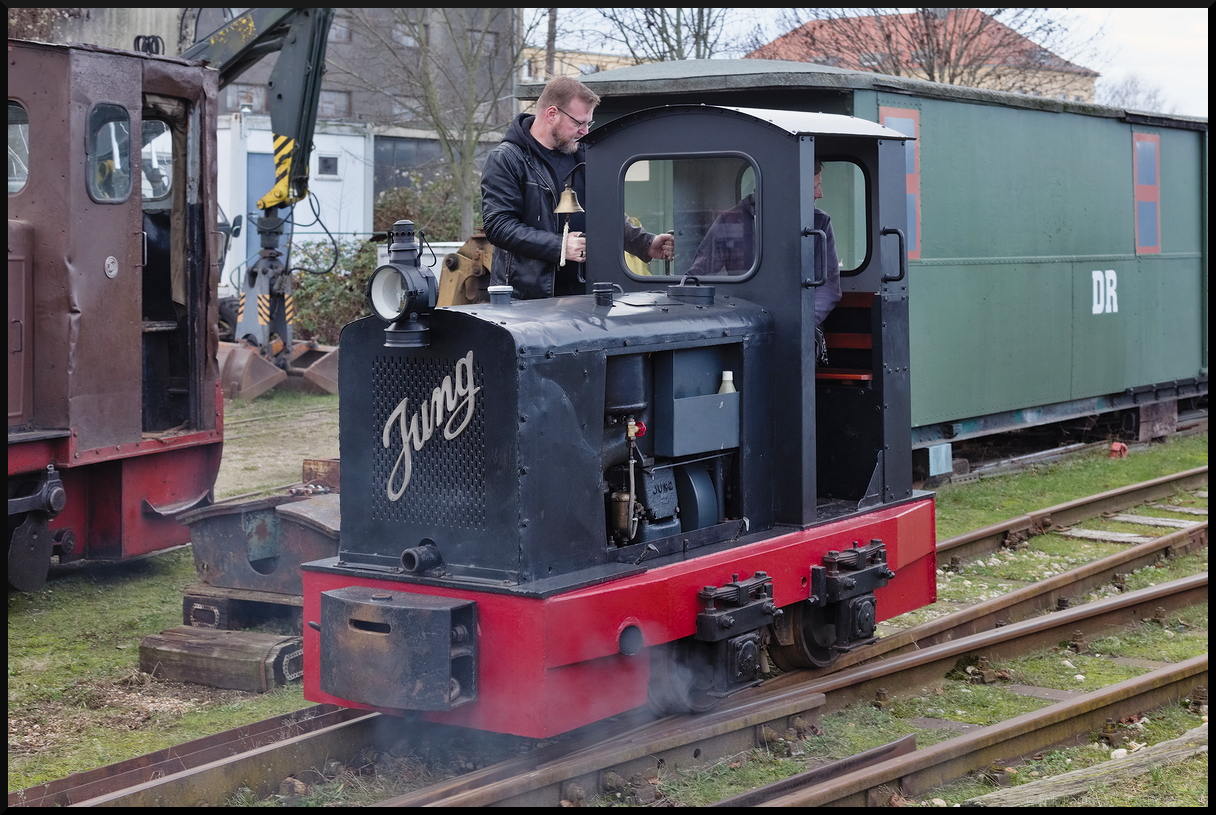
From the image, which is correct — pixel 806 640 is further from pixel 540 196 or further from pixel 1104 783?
pixel 540 196

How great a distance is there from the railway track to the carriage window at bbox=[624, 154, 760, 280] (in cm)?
176

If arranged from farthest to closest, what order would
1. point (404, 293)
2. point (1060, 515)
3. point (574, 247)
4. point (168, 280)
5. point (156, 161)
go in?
point (1060, 515) < point (168, 280) < point (156, 161) < point (574, 247) < point (404, 293)

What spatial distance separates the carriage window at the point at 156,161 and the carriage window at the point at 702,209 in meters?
3.89

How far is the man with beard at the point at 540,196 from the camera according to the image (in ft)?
17.9

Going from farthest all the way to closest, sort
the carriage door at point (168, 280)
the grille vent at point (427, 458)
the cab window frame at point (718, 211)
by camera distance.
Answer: the carriage door at point (168, 280), the cab window frame at point (718, 211), the grille vent at point (427, 458)

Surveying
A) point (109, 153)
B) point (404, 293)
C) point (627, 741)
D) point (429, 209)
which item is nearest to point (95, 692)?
point (627, 741)

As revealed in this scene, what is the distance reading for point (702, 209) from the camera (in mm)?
5461

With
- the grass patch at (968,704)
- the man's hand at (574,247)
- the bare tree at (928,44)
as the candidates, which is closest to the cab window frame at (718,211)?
the man's hand at (574,247)

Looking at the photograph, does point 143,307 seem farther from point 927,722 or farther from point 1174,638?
point 1174,638

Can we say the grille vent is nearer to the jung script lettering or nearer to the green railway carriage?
the jung script lettering

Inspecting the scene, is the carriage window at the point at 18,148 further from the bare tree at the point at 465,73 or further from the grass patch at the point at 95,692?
the bare tree at the point at 465,73

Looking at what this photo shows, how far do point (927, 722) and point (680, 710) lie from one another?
114cm

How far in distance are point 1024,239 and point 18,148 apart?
797 cm

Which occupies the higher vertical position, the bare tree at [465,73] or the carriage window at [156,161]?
the bare tree at [465,73]
